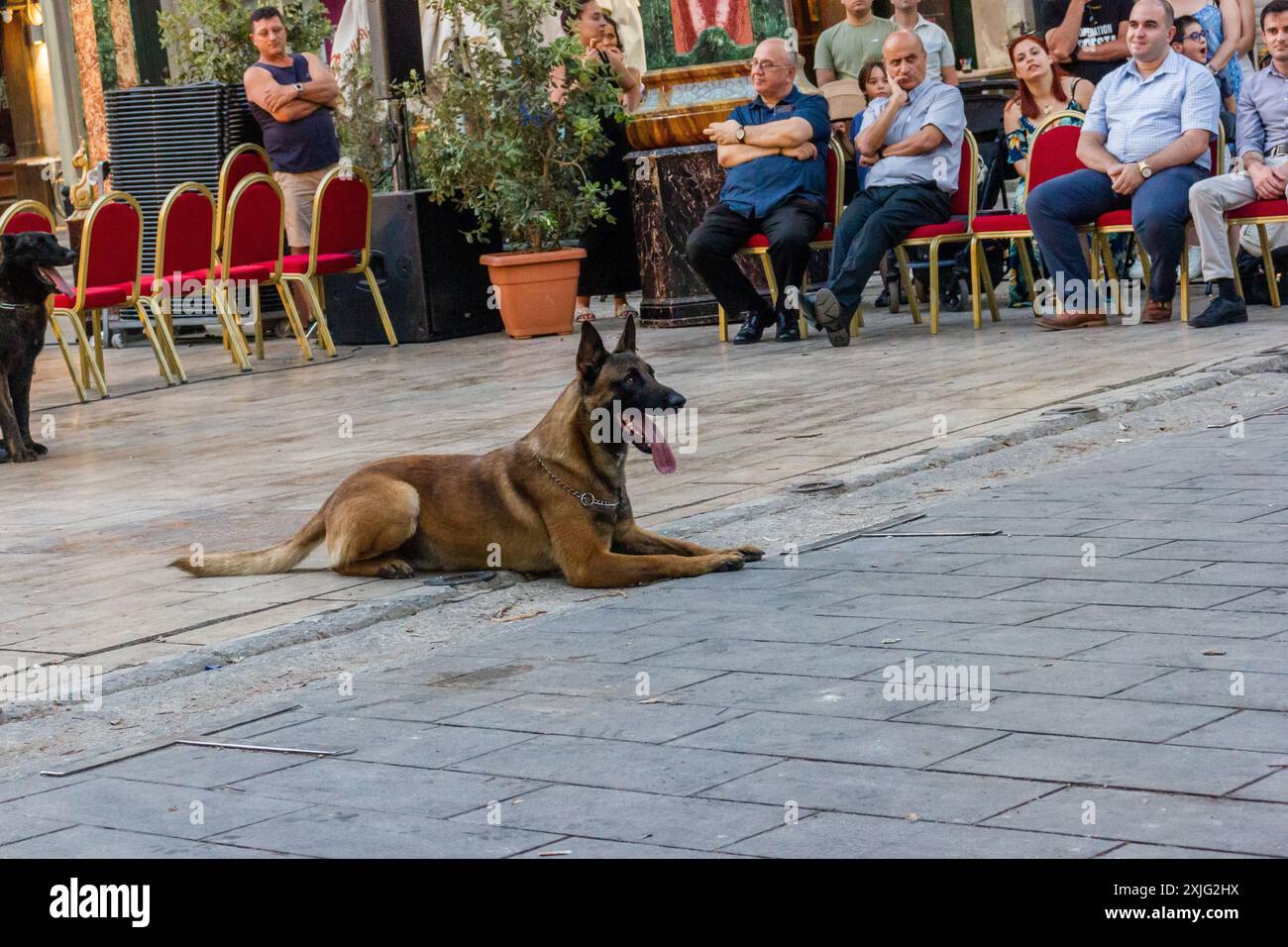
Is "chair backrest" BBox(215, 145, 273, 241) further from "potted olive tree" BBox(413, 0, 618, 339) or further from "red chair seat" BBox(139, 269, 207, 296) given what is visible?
"potted olive tree" BBox(413, 0, 618, 339)

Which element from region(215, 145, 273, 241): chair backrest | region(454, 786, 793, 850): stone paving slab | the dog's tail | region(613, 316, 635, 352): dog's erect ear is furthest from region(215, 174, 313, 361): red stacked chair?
region(454, 786, 793, 850): stone paving slab

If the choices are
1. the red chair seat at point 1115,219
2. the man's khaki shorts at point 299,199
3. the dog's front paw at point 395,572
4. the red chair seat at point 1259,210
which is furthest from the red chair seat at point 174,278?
the dog's front paw at point 395,572

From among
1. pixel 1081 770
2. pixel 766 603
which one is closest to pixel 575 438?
pixel 766 603

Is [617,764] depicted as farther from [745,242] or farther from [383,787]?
[745,242]

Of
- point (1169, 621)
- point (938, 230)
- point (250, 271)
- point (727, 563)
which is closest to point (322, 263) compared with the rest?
point (250, 271)

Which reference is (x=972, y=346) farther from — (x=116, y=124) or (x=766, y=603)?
(x=116, y=124)

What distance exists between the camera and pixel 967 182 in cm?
1196

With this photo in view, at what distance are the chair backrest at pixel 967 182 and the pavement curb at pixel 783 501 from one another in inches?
108

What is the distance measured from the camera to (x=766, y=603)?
580 cm

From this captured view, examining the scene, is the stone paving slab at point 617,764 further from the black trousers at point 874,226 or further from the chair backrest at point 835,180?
the chair backrest at point 835,180

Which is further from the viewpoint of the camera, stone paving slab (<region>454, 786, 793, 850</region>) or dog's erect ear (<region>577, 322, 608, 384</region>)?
dog's erect ear (<region>577, 322, 608, 384</region>)

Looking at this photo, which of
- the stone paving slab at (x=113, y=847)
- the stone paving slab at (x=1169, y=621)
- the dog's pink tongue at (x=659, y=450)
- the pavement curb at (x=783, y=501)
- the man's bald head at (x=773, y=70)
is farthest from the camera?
the man's bald head at (x=773, y=70)

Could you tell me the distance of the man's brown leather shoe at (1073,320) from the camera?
36.9ft

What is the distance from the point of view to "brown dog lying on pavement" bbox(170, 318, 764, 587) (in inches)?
247
